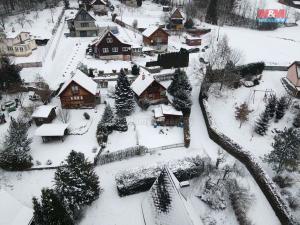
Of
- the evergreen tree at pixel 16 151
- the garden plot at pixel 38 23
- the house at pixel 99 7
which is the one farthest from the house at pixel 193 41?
the evergreen tree at pixel 16 151

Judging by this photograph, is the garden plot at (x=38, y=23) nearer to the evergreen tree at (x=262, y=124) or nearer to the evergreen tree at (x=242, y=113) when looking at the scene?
the evergreen tree at (x=242, y=113)

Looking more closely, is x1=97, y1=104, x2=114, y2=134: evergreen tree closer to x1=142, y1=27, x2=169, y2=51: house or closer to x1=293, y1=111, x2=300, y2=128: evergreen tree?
x1=293, y1=111, x2=300, y2=128: evergreen tree

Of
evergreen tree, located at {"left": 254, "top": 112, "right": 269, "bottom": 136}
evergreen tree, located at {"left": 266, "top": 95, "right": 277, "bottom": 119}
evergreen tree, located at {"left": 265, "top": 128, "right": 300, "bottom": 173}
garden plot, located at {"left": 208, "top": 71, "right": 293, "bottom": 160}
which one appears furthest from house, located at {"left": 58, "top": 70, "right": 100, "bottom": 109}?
evergreen tree, located at {"left": 265, "top": 128, "right": 300, "bottom": 173}

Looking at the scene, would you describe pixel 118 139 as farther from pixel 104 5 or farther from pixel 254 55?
pixel 104 5

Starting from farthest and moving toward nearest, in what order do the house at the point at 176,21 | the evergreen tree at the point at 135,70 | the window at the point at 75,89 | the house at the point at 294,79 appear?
the house at the point at 176,21 → the evergreen tree at the point at 135,70 → the house at the point at 294,79 → the window at the point at 75,89

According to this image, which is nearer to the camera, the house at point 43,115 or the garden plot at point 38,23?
the house at point 43,115

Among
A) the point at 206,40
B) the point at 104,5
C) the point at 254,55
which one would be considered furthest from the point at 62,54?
the point at 254,55
